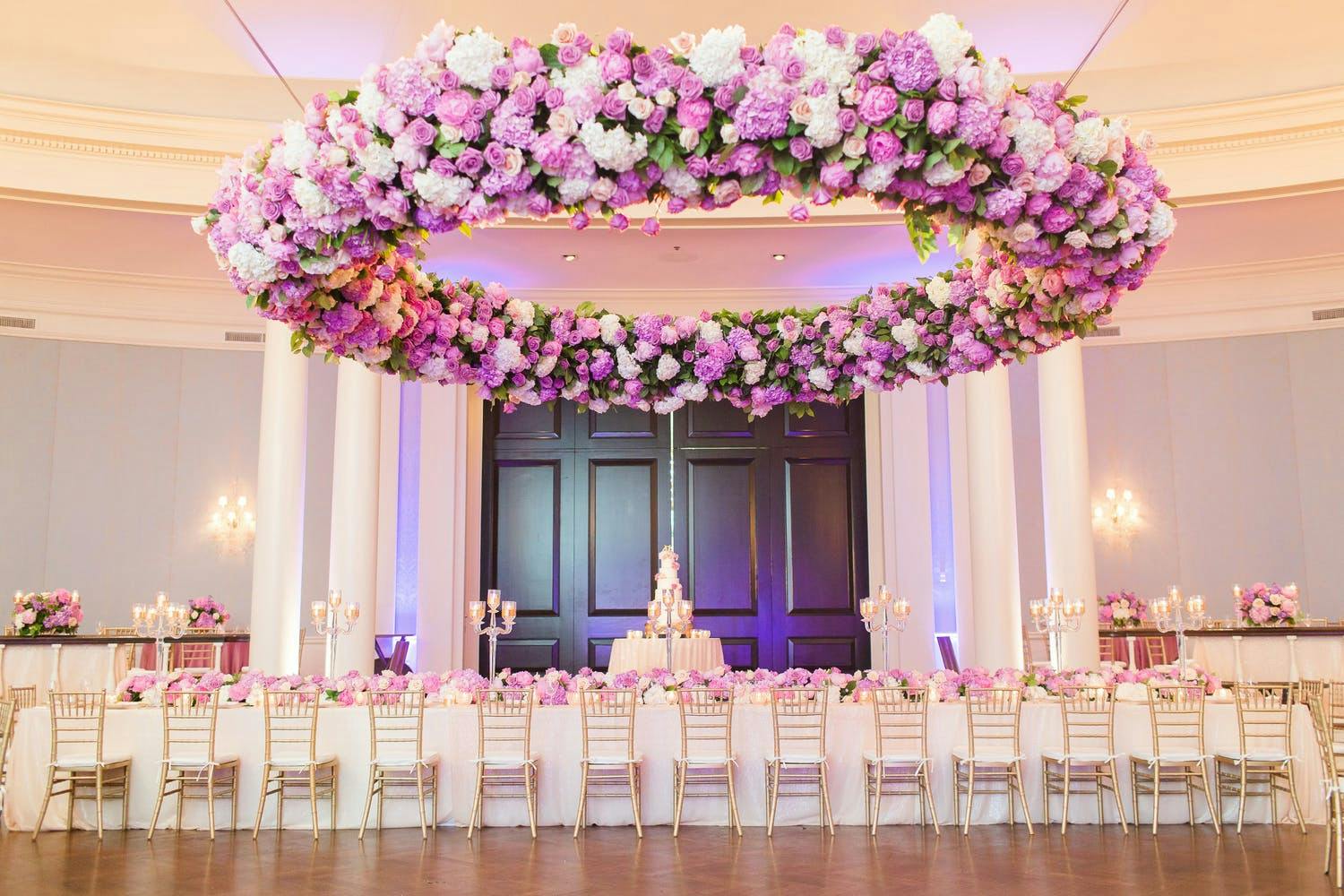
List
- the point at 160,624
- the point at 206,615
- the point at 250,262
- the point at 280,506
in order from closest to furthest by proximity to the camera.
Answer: the point at 250,262, the point at 160,624, the point at 280,506, the point at 206,615

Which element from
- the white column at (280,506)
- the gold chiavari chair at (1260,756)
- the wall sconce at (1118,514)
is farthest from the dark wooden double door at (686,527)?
the gold chiavari chair at (1260,756)

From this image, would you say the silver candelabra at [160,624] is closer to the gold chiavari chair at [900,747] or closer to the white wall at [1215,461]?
the gold chiavari chair at [900,747]

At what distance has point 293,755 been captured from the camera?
6961 mm

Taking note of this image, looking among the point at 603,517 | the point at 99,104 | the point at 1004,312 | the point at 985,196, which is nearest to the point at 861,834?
the point at 1004,312

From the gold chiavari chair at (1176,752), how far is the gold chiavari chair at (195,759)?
17.7ft

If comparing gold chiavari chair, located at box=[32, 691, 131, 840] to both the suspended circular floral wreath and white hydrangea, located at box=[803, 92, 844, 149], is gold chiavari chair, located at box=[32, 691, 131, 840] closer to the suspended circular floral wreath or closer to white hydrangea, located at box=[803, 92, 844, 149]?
the suspended circular floral wreath

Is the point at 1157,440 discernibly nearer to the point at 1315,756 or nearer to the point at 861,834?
the point at 1315,756

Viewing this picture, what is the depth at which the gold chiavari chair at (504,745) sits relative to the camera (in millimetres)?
6918

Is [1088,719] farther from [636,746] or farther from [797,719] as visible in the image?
[636,746]

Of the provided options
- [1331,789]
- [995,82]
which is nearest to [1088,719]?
[1331,789]

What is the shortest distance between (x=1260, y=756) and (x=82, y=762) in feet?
22.3

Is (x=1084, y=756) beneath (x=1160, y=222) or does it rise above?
beneath

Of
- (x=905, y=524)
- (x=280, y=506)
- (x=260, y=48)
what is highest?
(x=260, y=48)

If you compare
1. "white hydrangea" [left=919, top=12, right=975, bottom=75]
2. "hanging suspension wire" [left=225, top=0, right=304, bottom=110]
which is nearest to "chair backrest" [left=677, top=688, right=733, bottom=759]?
"white hydrangea" [left=919, top=12, right=975, bottom=75]
